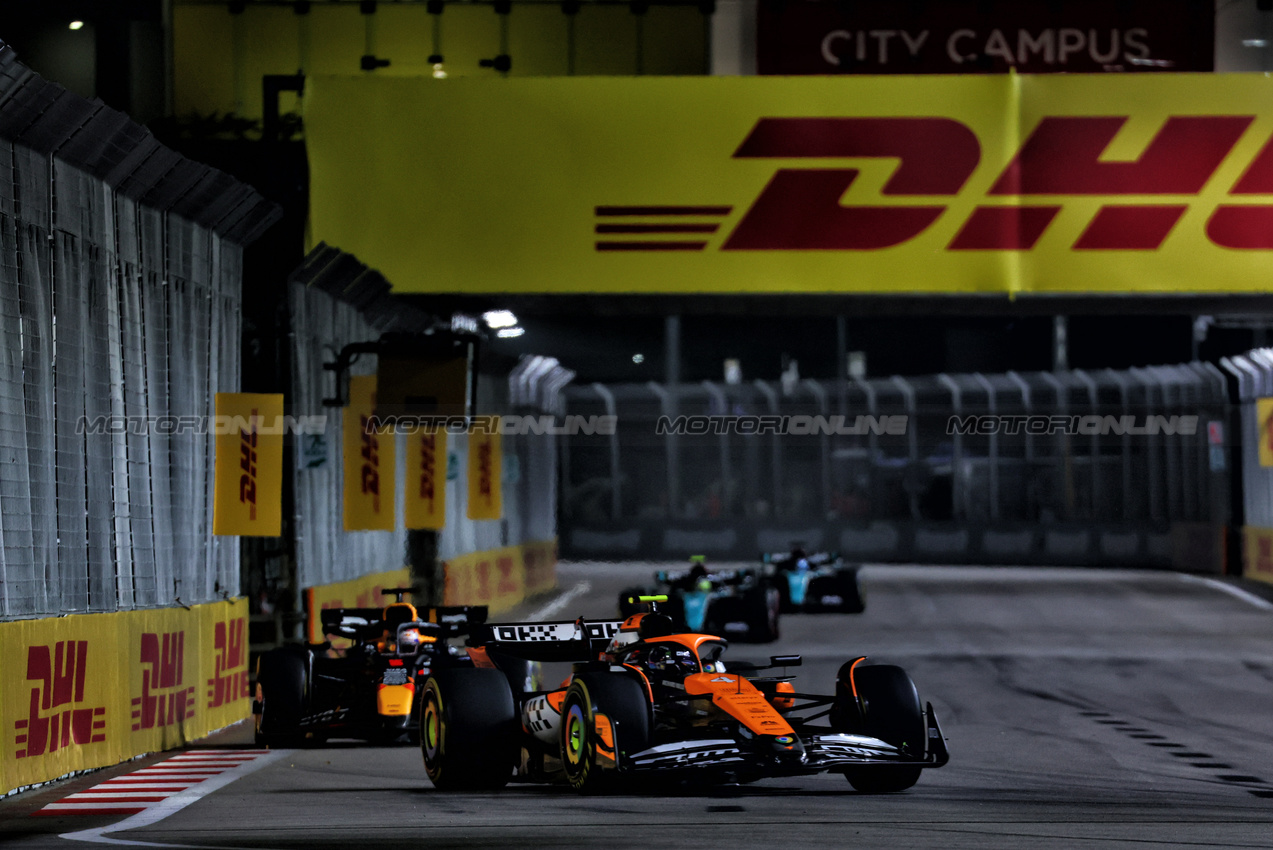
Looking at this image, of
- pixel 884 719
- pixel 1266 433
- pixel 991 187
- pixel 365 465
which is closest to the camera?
pixel 884 719

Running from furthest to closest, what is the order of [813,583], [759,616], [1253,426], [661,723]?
[1253,426], [813,583], [759,616], [661,723]

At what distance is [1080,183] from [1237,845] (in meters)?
9.47

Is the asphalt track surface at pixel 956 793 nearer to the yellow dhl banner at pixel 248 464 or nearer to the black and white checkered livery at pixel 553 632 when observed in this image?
the black and white checkered livery at pixel 553 632

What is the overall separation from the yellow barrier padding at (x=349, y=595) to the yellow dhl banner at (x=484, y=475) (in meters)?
1.99

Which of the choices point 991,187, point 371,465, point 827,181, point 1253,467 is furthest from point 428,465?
point 1253,467

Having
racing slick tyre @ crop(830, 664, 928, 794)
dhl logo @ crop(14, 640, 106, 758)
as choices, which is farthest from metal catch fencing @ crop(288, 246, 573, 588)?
racing slick tyre @ crop(830, 664, 928, 794)

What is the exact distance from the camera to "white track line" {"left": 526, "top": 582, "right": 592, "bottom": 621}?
26.8 m

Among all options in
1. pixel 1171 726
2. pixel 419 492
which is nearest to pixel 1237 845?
pixel 1171 726

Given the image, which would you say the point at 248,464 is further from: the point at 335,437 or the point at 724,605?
the point at 724,605

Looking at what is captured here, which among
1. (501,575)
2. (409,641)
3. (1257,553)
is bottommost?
(1257,553)

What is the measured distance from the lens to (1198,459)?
38.3 m

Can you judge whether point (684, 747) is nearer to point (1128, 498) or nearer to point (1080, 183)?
point (1080, 183)

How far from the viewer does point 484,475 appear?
23.6 metres

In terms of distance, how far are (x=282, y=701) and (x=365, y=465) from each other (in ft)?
18.0
